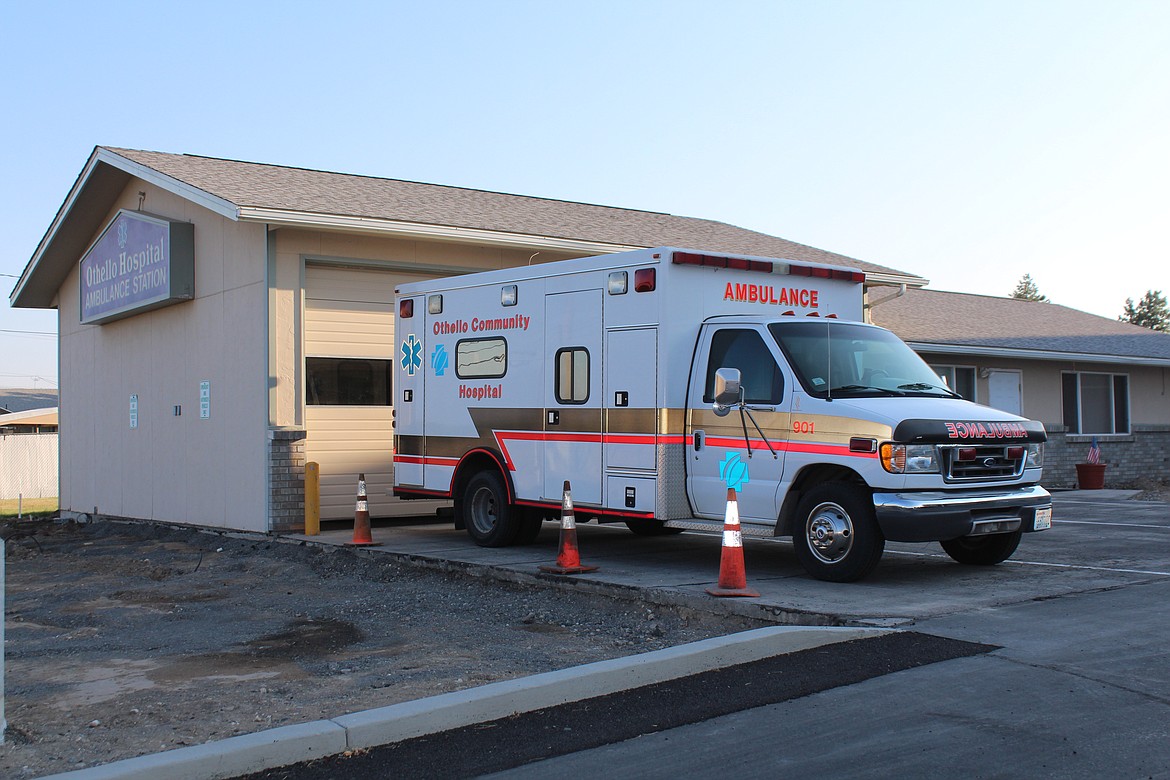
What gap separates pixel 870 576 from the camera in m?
9.77

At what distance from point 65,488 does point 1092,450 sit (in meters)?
21.6

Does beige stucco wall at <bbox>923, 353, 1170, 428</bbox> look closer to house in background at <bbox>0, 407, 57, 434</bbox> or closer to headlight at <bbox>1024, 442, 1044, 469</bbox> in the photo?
headlight at <bbox>1024, 442, 1044, 469</bbox>

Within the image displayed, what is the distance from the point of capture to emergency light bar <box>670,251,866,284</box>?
10484 millimetres

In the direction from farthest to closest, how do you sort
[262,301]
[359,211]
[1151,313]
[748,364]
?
[1151,313] < [359,211] < [262,301] < [748,364]

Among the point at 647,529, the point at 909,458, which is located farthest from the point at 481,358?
the point at 909,458

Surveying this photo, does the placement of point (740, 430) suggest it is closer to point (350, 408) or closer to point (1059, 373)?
point (350, 408)

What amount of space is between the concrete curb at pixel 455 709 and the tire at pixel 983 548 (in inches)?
136

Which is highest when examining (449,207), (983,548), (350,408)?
(449,207)

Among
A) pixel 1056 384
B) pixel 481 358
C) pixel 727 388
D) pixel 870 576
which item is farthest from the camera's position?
pixel 1056 384

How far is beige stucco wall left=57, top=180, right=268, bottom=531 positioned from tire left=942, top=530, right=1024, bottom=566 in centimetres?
879

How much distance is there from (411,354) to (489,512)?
90.8 inches

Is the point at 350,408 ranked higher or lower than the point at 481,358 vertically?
lower

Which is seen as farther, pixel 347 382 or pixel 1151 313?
pixel 1151 313

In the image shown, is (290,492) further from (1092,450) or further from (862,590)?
(1092,450)
